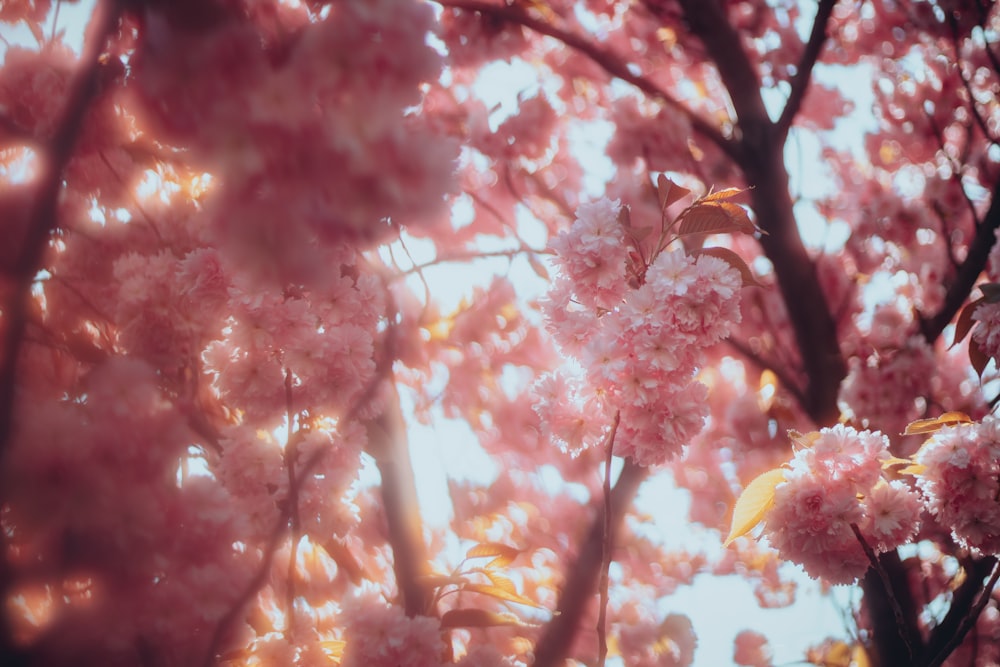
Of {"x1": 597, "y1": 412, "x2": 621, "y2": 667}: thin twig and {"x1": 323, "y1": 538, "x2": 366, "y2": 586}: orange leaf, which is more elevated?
{"x1": 323, "y1": 538, "x2": 366, "y2": 586}: orange leaf

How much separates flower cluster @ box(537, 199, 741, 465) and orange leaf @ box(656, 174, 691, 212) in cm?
7

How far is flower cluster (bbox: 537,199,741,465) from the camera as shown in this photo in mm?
954

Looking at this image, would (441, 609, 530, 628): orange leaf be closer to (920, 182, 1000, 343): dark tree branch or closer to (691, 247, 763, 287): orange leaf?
(691, 247, 763, 287): orange leaf

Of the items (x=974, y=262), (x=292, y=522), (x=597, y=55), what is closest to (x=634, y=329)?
(x=292, y=522)

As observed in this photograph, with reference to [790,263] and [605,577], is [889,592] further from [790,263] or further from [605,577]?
[790,263]

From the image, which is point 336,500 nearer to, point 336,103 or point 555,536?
point 336,103

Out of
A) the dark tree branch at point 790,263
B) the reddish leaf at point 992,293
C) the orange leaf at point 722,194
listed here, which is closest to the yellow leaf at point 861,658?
the dark tree branch at point 790,263

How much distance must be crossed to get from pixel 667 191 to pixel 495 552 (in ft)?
2.68

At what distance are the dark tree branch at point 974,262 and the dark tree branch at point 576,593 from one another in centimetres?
99

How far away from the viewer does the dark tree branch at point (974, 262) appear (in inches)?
76.0

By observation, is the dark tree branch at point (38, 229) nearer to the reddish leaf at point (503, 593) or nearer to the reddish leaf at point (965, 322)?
the reddish leaf at point (503, 593)

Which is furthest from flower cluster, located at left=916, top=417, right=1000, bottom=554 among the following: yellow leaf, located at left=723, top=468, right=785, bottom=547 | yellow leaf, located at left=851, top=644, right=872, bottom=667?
yellow leaf, located at left=851, top=644, right=872, bottom=667

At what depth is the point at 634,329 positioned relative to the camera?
97 cm

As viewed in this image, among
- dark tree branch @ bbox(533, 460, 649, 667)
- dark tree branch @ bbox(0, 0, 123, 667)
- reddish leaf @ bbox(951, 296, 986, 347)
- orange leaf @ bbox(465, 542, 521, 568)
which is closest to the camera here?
dark tree branch @ bbox(0, 0, 123, 667)
